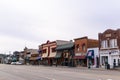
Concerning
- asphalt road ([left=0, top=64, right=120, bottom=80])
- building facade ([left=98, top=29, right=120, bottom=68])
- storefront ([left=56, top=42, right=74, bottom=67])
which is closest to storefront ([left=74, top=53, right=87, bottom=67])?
storefront ([left=56, top=42, right=74, bottom=67])

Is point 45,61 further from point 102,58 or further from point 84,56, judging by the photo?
point 102,58

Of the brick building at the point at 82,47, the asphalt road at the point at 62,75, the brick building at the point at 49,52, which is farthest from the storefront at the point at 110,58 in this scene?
the brick building at the point at 49,52

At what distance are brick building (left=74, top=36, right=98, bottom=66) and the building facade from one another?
248 inches

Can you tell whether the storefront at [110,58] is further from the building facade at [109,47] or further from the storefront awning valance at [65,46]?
the storefront awning valance at [65,46]

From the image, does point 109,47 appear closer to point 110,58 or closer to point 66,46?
point 110,58

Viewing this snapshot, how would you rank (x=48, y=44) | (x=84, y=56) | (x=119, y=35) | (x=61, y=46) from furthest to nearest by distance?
1. (x=48, y=44)
2. (x=61, y=46)
3. (x=84, y=56)
4. (x=119, y=35)

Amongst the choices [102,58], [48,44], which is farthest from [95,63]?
[48,44]

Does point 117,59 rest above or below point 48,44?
below

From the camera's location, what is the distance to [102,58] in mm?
66438

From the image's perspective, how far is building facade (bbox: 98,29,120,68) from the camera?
2405 inches

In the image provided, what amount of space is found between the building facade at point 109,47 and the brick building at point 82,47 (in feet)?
20.7

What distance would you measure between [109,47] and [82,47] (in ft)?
41.3

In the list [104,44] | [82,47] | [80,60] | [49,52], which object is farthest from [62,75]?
[49,52]

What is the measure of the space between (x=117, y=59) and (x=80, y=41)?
16.6 m
